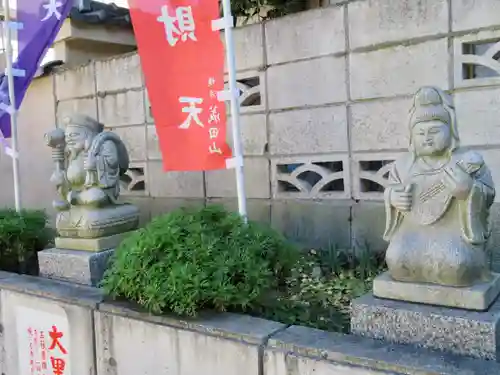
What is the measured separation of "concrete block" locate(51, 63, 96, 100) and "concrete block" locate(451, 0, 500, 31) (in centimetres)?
433

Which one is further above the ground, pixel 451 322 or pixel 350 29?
pixel 350 29

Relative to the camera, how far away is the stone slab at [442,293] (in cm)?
242

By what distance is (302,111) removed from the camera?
4.77 metres

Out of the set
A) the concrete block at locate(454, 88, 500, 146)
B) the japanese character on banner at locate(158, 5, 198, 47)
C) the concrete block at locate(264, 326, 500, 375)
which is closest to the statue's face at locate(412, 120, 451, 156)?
the concrete block at locate(264, 326, 500, 375)

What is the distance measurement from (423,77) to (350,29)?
0.81m

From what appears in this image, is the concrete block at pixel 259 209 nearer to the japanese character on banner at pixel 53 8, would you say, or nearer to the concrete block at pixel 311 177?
the concrete block at pixel 311 177

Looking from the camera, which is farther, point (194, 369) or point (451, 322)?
point (194, 369)

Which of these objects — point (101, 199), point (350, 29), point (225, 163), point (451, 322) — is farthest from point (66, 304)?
point (350, 29)

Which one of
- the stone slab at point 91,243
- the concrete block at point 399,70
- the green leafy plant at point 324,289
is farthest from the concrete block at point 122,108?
the green leafy plant at point 324,289

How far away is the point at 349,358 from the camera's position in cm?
239

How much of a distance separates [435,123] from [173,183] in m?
3.82

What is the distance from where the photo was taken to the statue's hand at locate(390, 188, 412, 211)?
254 cm

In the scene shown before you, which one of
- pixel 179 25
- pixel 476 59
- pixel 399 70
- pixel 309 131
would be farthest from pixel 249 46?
pixel 476 59

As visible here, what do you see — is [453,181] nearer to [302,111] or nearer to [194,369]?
[194,369]
